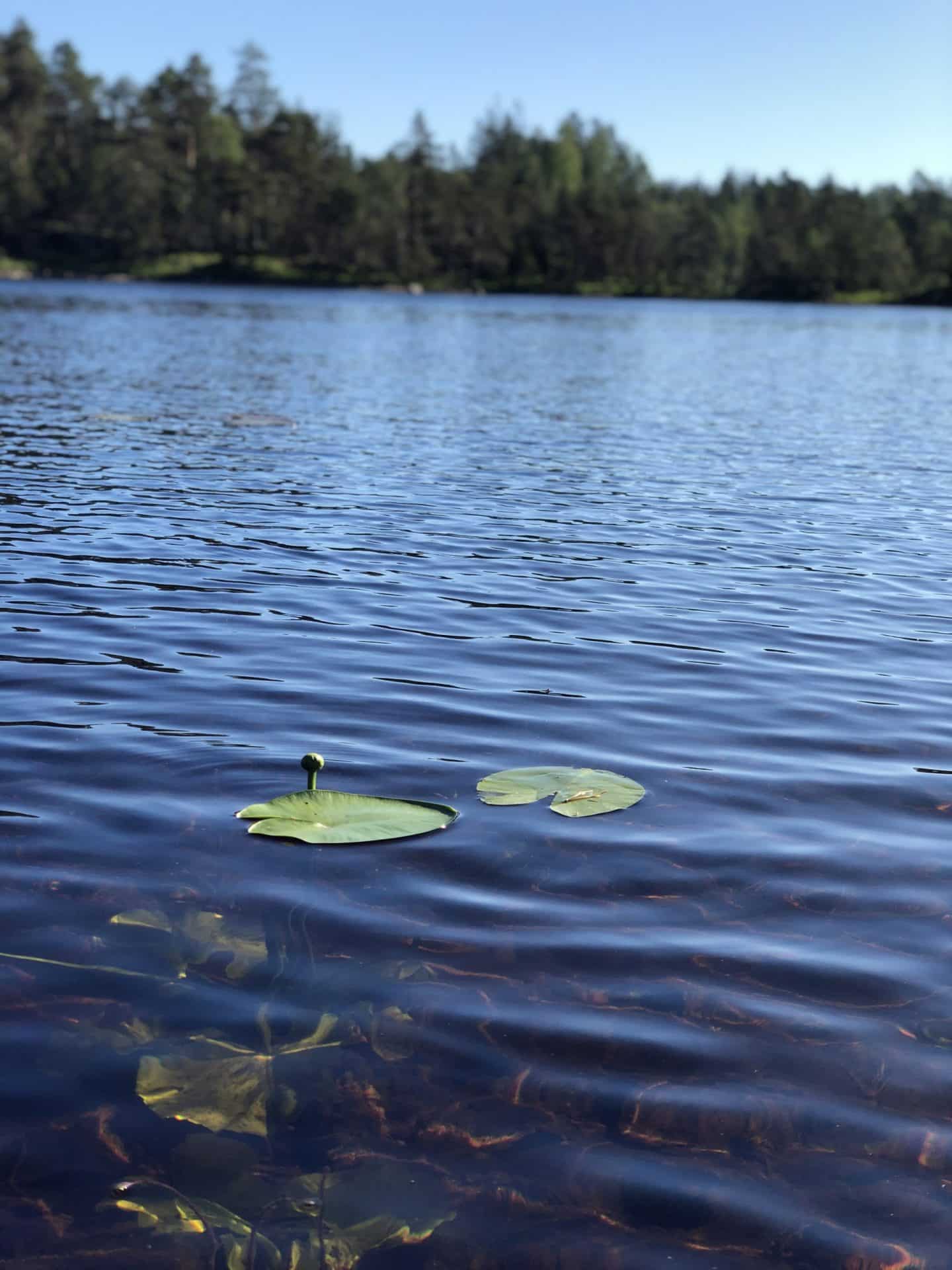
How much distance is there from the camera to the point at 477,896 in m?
6.12

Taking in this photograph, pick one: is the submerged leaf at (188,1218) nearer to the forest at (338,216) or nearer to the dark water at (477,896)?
the dark water at (477,896)

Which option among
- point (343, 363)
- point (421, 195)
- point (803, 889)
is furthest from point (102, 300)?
point (803, 889)

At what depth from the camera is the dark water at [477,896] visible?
4035 mm

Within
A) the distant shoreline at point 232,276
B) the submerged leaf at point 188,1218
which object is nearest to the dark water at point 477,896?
the submerged leaf at point 188,1218

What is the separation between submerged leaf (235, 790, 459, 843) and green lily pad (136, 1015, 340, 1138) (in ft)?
5.70

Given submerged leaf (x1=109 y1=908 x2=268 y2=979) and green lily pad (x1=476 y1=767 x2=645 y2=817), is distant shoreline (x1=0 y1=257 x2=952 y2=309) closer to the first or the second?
green lily pad (x1=476 y1=767 x2=645 y2=817)

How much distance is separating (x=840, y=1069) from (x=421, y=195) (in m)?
172

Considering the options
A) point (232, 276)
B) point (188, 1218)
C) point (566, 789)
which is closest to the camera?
point (188, 1218)

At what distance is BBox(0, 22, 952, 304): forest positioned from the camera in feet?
509

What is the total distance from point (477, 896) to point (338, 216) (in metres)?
160

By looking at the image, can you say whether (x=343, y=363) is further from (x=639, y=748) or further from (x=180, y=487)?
(x=639, y=748)

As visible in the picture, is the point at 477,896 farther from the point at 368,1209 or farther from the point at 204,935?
the point at 368,1209

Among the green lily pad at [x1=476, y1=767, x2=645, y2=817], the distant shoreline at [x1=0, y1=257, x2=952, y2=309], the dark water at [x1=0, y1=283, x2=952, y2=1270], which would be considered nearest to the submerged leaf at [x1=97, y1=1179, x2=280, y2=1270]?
the dark water at [x1=0, y1=283, x2=952, y2=1270]

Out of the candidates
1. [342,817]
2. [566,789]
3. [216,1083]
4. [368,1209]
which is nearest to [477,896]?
[342,817]
